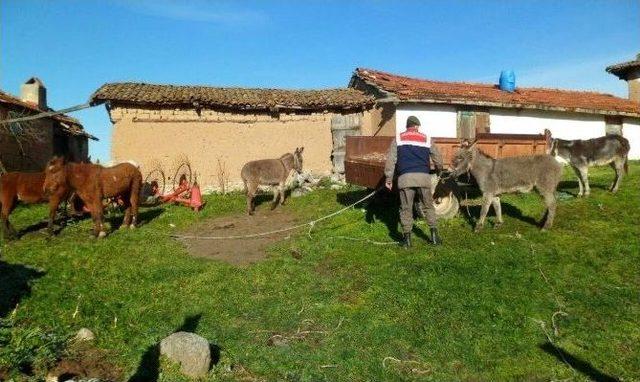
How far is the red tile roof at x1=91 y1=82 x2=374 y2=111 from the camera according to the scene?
49.3 ft

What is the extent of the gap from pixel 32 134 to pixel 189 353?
15.4 metres

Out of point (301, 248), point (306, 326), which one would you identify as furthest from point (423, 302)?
point (301, 248)

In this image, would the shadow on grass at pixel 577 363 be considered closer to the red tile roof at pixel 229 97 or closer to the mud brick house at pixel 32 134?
the mud brick house at pixel 32 134

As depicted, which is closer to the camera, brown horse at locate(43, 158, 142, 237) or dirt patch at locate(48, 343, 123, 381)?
dirt patch at locate(48, 343, 123, 381)

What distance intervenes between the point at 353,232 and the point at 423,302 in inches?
138

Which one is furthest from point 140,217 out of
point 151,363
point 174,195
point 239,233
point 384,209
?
point 151,363

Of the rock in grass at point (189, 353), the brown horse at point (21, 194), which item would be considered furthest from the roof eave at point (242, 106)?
the rock in grass at point (189, 353)

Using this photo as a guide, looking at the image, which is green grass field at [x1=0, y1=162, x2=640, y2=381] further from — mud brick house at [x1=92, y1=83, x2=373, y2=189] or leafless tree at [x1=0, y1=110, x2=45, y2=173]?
leafless tree at [x1=0, y1=110, x2=45, y2=173]

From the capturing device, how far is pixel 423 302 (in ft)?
19.3

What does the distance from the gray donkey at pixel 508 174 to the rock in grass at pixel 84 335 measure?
6.95m

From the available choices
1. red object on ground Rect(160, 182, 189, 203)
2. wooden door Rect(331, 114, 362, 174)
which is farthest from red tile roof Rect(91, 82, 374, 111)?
red object on ground Rect(160, 182, 189, 203)

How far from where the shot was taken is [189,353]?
447 cm

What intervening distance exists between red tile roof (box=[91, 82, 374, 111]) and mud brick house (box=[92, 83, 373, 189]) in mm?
31

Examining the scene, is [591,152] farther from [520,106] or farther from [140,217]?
[140,217]
